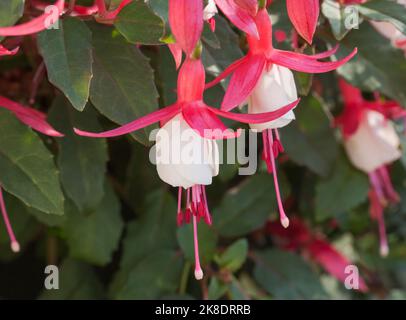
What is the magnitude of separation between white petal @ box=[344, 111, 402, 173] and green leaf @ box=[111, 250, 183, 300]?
0.94ft

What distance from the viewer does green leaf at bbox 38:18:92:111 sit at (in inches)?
23.1

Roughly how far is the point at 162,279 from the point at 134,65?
35cm

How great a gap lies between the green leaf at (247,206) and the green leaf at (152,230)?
65mm

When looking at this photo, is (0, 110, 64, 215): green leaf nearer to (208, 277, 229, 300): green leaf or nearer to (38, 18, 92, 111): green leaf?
(38, 18, 92, 111): green leaf

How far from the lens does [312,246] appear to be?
124 centimetres

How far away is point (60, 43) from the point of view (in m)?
0.62

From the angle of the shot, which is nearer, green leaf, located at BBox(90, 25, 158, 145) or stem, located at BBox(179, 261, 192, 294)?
green leaf, located at BBox(90, 25, 158, 145)

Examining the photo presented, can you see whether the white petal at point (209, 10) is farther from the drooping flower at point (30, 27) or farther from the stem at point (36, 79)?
the stem at point (36, 79)

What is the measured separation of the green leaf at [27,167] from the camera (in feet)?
2.17

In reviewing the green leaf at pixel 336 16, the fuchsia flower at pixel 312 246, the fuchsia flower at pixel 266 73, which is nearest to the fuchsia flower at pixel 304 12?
the fuchsia flower at pixel 266 73

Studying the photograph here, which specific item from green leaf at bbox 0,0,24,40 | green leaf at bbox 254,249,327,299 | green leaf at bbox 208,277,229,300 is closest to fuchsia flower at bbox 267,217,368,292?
green leaf at bbox 254,249,327,299

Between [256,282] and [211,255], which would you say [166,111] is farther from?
[256,282]

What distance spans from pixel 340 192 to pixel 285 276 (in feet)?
0.53

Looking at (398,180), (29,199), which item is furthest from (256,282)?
(29,199)
